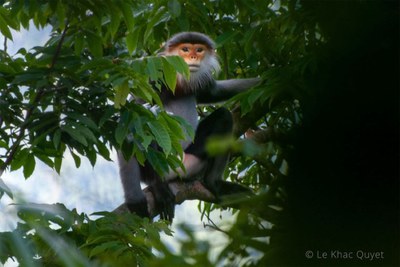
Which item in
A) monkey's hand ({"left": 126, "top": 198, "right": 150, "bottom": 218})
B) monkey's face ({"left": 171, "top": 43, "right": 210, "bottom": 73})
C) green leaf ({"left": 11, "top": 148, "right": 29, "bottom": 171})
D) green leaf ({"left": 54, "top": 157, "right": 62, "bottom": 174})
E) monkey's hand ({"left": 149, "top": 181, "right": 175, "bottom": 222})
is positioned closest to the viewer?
green leaf ({"left": 11, "top": 148, "right": 29, "bottom": 171})

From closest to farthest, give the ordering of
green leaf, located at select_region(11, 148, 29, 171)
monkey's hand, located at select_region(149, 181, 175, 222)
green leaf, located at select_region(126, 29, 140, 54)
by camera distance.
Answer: green leaf, located at select_region(11, 148, 29, 171) → green leaf, located at select_region(126, 29, 140, 54) → monkey's hand, located at select_region(149, 181, 175, 222)

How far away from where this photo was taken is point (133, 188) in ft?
15.4

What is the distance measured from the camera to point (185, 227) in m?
0.70

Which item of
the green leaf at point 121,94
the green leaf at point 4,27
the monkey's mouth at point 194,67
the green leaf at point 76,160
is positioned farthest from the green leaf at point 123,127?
the monkey's mouth at point 194,67

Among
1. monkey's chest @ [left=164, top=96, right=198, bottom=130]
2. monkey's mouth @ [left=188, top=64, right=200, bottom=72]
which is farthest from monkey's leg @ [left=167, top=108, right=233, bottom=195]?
monkey's mouth @ [left=188, top=64, right=200, bottom=72]

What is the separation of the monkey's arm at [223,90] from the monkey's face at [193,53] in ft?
0.67

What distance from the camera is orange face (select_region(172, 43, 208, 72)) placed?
5.78 m

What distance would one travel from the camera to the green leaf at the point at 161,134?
3479mm

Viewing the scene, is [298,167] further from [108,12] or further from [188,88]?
[188,88]

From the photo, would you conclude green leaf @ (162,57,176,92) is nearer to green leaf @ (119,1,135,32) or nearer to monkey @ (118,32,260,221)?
green leaf @ (119,1,135,32)

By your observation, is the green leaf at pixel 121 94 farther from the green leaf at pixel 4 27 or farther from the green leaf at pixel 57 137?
the green leaf at pixel 4 27

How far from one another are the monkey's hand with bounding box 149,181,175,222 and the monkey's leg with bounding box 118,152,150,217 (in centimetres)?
11

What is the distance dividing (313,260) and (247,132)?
422cm

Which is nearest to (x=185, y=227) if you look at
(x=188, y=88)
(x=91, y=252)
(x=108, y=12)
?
(x=91, y=252)
